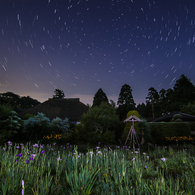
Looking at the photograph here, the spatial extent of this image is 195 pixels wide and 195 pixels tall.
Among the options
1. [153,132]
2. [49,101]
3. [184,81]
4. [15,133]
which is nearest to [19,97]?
[49,101]

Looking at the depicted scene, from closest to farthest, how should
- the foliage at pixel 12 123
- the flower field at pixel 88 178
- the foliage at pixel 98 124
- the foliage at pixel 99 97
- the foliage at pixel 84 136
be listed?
the flower field at pixel 88 178 → the foliage at pixel 84 136 → the foliage at pixel 12 123 → the foliage at pixel 98 124 → the foliage at pixel 99 97

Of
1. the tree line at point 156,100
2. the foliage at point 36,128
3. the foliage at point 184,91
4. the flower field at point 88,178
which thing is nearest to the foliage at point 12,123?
the foliage at point 36,128

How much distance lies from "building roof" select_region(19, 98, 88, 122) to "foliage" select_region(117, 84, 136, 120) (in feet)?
33.5

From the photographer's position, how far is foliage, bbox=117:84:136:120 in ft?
108

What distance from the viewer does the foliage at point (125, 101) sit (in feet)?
108

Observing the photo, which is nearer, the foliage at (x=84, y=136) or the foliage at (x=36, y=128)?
the foliage at (x=84, y=136)

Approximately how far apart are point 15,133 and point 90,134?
609 cm

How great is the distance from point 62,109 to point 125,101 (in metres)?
15.4

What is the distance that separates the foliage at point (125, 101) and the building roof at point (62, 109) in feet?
33.5

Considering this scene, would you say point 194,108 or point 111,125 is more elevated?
point 194,108

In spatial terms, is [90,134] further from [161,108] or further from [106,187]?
[161,108]

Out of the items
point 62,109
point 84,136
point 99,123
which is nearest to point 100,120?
point 99,123

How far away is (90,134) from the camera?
10.9 meters

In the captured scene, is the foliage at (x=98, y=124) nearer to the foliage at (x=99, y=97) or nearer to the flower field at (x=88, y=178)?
the flower field at (x=88, y=178)
